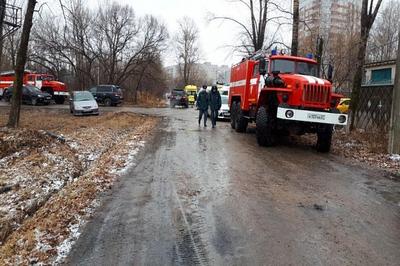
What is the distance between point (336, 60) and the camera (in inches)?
1602

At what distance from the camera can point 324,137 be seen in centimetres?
1247

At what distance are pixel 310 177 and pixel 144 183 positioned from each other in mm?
3388

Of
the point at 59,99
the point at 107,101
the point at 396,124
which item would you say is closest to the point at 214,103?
the point at 396,124

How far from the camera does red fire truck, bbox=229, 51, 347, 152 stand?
38.9 ft

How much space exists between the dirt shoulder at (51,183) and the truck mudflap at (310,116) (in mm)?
4138

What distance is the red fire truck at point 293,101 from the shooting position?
466 inches

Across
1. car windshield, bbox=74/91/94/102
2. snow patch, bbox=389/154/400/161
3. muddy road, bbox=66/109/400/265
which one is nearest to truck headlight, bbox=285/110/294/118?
muddy road, bbox=66/109/400/265

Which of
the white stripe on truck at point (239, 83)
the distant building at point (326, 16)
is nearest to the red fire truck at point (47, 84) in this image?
the distant building at point (326, 16)

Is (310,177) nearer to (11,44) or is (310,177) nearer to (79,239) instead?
A: (79,239)

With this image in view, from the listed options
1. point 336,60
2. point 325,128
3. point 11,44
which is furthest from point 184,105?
point 325,128

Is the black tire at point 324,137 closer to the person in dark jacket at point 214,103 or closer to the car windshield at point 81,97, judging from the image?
the person in dark jacket at point 214,103

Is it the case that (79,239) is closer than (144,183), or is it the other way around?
(79,239)

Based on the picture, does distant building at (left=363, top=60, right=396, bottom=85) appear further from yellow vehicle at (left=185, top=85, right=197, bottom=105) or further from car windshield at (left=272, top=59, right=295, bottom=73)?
yellow vehicle at (left=185, top=85, right=197, bottom=105)

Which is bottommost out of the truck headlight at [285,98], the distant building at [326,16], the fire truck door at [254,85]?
Result: the truck headlight at [285,98]
